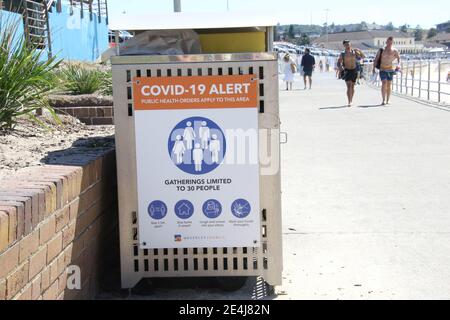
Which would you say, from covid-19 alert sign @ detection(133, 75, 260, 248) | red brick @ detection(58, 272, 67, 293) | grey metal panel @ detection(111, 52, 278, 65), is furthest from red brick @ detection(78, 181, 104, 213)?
grey metal panel @ detection(111, 52, 278, 65)

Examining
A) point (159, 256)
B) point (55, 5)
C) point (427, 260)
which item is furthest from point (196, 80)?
point (55, 5)

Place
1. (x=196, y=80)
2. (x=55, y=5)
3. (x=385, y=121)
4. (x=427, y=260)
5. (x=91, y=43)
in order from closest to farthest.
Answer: (x=196, y=80)
(x=427, y=260)
(x=385, y=121)
(x=55, y=5)
(x=91, y=43)

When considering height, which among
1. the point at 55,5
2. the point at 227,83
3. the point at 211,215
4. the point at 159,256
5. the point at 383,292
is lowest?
the point at 383,292

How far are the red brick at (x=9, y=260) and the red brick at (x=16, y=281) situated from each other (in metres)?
0.03

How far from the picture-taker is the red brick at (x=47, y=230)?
3.16 m

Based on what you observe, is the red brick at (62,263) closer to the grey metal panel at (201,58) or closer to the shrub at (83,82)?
the grey metal panel at (201,58)

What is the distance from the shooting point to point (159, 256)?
4.04 m

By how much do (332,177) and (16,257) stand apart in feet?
18.1

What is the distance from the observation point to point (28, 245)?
299cm

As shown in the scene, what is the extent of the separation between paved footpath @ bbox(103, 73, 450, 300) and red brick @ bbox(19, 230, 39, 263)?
1.36m

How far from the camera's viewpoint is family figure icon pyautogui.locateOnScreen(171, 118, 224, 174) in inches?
153

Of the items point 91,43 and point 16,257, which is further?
point 91,43

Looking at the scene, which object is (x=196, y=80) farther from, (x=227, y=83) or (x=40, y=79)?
(x=40, y=79)

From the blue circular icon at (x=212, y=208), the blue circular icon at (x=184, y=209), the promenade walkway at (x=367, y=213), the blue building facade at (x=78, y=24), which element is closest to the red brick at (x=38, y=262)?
the blue circular icon at (x=184, y=209)
